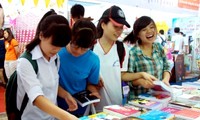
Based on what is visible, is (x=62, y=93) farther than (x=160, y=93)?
No

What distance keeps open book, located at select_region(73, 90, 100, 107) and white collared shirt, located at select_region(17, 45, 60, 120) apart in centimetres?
15

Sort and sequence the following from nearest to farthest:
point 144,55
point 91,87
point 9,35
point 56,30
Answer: point 56,30
point 91,87
point 144,55
point 9,35

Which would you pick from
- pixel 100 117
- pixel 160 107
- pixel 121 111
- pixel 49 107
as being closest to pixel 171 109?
pixel 160 107

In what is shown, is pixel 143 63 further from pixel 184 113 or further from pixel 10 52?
pixel 10 52

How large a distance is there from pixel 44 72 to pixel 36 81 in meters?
0.09

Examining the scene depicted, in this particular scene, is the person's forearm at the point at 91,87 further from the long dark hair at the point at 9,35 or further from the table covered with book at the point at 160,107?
the long dark hair at the point at 9,35

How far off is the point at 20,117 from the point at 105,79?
0.59 metres

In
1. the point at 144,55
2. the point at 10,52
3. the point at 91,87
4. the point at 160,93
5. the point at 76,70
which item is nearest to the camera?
the point at 76,70

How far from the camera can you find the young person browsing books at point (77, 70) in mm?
1345

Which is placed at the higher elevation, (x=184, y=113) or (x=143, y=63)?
(x=143, y=63)

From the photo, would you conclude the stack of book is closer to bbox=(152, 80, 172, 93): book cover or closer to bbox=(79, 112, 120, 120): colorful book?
bbox=(152, 80, 172, 93): book cover

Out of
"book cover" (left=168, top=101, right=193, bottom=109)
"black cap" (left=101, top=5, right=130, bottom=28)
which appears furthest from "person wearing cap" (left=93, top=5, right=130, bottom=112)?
"book cover" (left=168, top=101, right=193, bottom=109)

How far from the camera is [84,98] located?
140 centimetres

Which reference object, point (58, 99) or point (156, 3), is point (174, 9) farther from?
point (58, 99)
